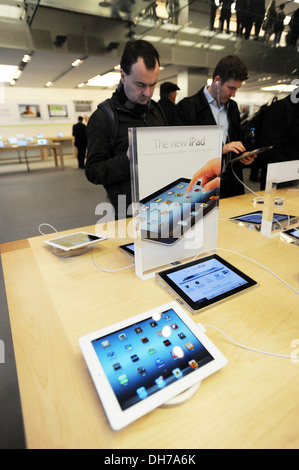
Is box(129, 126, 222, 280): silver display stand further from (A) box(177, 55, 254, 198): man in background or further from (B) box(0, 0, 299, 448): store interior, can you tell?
(B) box(0, 0, 299, 448): store interior

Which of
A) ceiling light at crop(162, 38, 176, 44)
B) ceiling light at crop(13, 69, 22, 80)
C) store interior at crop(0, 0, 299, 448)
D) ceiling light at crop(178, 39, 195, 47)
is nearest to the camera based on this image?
store interior at crop(0, 0, 299, 448)

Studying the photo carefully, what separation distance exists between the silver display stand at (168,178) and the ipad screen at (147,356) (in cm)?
27

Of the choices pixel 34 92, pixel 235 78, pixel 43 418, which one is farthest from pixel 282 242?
pixel 34 92

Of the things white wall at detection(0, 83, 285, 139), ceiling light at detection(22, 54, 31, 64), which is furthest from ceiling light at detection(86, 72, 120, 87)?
ceiling light at detection(22, 54, 31, 64)

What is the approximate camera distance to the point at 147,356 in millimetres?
472

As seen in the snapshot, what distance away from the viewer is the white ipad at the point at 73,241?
35.8 inches

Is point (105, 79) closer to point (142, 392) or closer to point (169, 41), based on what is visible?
point (169, 41)

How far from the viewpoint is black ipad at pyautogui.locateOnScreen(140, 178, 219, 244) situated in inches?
28.6

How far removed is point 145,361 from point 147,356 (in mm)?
10

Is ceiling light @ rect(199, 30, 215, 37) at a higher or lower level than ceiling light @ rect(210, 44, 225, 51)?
higher

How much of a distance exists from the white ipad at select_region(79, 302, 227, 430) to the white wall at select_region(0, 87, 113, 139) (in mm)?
11653

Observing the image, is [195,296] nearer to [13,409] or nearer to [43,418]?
[43,418]

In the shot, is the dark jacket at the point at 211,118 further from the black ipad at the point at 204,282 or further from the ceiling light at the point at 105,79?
the ceiling light at the point at 105,79

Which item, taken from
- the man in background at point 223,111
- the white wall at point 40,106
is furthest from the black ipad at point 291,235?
the white wall at point 40,106
